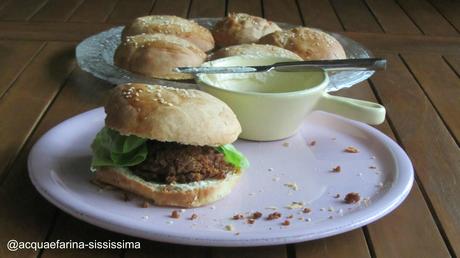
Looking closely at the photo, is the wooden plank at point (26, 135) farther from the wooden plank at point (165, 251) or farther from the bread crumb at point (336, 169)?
the bread crumb at point (336, 169)

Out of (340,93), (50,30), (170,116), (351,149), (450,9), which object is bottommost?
(450,9)

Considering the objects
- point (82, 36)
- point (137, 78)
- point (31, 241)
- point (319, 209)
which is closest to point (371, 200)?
point (319, 209)

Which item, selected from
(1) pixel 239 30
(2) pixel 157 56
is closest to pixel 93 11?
(1) pixel 239 30

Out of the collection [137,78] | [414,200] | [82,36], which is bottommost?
[82,36]

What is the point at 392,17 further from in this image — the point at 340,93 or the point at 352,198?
the point at 352,198

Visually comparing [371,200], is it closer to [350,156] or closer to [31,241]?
[350,156]
